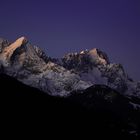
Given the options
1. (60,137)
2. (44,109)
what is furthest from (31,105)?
(60,137)

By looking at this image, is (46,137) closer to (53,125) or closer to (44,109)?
(53,125)


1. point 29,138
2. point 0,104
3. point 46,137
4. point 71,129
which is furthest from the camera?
point 71,129

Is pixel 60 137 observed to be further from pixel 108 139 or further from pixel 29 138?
pixel 108 139

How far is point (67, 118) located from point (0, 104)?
37975mm

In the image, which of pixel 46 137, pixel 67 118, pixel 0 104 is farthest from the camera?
pixel 67 118

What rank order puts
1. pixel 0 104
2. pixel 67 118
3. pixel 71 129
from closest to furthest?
pixel 0 104, pixel 71 129, pixel 67 118

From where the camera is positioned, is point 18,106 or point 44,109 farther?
point 44,109

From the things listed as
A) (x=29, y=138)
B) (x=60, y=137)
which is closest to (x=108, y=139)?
(x=60, y=137)

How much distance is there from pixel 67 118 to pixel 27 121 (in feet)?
125

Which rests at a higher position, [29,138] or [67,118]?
[67,118]

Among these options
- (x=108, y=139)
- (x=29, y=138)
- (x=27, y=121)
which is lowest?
(x=29, y=138)

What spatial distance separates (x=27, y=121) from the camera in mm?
154375

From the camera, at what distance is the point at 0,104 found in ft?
527

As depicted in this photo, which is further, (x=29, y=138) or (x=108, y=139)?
(x=108, y=139)
